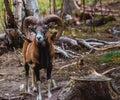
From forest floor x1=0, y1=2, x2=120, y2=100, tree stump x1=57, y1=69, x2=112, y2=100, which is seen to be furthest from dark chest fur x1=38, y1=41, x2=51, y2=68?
tree stump x1=57, y1=69, x2=112, y2=100

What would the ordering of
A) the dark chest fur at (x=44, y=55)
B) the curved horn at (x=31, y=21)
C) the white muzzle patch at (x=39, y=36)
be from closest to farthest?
the white muzzle patch at (x=39, y=36)
the curved horn at (x=31, y=21)
the dark chest fur at (x=44, y=55)

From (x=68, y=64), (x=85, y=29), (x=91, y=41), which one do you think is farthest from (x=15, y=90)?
(x=85, y=29)

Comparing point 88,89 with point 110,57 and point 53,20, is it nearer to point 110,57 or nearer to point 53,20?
point 53,20

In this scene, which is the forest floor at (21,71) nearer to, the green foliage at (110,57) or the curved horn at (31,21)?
the green foliage at (110,57)

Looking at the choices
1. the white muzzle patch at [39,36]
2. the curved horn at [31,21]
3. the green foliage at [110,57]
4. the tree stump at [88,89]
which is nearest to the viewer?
the tree stump at [88,89]

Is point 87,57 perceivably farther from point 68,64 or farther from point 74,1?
point 74,1

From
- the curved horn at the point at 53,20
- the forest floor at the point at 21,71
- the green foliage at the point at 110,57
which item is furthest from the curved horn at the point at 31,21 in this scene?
the green foliage at the point at 110,57

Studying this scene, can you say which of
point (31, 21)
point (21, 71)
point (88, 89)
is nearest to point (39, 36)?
point (31, 21)

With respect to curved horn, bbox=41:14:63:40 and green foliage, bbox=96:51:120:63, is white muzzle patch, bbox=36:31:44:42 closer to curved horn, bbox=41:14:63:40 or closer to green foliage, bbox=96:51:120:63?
curved horn, bbox=41:14:63:40

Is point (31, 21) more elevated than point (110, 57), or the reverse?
point (31, 21)

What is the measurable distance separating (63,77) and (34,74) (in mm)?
1087

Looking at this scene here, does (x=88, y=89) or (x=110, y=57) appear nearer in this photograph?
(x=88, y=89)

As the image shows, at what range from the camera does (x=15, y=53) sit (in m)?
15.2

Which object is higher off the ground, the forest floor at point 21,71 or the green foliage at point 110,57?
the green foliage at point 110,57
